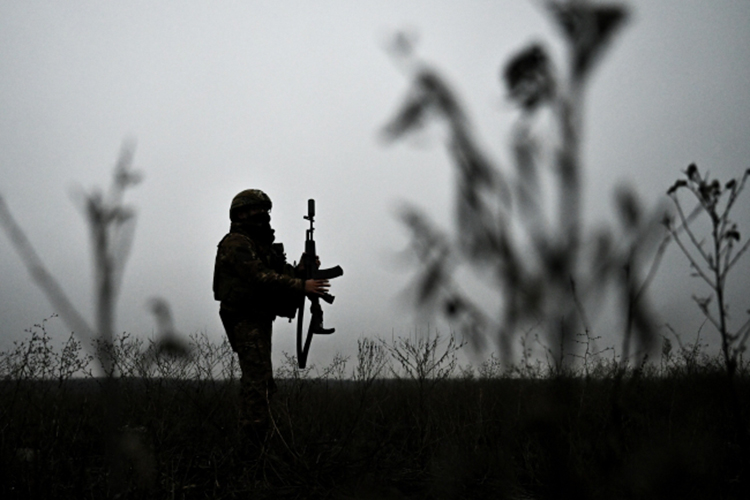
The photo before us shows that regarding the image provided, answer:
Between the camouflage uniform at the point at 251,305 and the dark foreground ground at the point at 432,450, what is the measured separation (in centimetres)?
20

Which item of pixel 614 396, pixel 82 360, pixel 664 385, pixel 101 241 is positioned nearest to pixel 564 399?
pixel 614 396

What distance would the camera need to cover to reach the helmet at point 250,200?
4219 millimetres

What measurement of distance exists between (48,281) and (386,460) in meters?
3.39

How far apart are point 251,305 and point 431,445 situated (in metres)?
1.77

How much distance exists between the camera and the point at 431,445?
13.3 feet

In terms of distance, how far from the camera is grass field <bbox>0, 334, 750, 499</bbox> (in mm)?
648

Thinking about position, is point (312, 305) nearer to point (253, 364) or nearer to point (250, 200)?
point (253, 364)

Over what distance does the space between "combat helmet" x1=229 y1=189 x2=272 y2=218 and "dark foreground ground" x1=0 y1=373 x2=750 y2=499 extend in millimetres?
1468

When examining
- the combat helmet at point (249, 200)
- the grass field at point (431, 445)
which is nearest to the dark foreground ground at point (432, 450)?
the grass field at point (431, 445)

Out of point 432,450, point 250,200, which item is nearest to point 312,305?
point 250,200

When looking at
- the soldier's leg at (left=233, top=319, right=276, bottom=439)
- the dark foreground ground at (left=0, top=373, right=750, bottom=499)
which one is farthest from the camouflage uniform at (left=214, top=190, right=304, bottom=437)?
the dark foreground ground at (left=0, top=373, right=750, bottom=499)

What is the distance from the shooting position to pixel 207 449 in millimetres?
3889

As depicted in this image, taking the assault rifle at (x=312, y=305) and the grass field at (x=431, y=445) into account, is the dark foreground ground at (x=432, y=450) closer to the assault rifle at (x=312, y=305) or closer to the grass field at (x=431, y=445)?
the grass field at (x=431, y=445)

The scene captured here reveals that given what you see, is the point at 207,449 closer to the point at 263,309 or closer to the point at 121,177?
the point at 263,309
